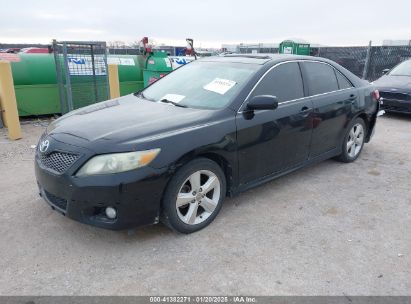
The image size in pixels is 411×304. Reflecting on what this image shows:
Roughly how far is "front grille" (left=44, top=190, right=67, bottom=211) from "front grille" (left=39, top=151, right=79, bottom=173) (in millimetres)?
236

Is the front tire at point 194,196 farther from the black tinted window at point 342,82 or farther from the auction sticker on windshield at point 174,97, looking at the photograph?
the black tinted window at point 342,82

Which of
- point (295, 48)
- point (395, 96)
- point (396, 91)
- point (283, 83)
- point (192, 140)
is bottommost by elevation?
point (395, 96)

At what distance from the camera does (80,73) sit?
7.61m

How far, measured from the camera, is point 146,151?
2.77 meters

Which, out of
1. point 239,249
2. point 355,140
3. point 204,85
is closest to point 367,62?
point 355,140

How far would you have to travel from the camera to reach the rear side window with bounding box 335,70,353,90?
475 cm

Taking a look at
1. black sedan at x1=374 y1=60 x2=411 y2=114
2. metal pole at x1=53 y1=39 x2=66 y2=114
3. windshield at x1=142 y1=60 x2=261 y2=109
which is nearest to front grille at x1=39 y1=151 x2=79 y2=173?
windshield at x1=142 y1=60 x2=261 y2=109

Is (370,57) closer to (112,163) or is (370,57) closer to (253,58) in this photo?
(253,58)

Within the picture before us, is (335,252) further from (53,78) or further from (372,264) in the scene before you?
(53,78)

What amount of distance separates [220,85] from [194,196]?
1.24m

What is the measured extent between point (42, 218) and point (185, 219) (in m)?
1.44

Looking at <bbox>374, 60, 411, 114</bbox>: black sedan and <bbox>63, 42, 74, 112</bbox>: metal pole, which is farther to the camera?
<bbox>374, 60, 411, 114</bbox>: black sedan

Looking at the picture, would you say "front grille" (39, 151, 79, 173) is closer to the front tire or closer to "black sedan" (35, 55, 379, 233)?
"black sedan" (35, 55, 379, 233)

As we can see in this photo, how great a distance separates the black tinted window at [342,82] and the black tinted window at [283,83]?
0.90 metres
